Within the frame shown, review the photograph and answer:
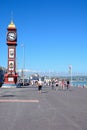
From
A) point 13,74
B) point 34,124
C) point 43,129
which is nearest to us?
point 43,129

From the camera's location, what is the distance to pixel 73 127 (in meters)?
12.3

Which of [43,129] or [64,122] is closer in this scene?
[43,129]

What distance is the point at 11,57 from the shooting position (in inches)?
3415

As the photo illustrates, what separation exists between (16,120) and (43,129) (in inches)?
98.1

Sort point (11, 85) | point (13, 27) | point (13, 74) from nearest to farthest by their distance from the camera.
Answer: point (11, 85) < point (13, 74) < point (13, 27)

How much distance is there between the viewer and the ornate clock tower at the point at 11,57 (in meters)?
83.1

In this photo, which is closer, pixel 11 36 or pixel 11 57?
pixel 11 57

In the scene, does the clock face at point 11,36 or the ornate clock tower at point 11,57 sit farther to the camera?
the clock face at point 11,36

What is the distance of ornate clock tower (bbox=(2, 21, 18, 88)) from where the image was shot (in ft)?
273

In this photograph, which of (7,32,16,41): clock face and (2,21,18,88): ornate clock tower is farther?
(7,32,16,41): clock face

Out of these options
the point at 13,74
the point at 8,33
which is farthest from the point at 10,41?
the point at 13,74

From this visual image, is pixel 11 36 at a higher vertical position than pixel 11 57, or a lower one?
higher

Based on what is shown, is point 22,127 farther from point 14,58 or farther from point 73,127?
point 14,58

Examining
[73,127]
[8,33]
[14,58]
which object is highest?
[8,33]
